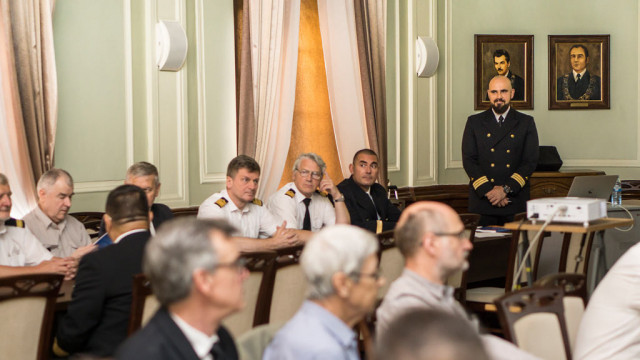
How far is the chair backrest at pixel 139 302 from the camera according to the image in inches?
116

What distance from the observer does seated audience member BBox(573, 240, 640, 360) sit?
2895 mm

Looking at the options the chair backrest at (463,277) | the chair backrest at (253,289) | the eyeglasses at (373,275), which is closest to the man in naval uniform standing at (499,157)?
the chair backrest at (463,277)

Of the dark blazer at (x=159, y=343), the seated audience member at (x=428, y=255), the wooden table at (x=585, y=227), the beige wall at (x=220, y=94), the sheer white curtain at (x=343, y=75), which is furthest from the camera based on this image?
the sheer white curtain at (x=343, y=75)

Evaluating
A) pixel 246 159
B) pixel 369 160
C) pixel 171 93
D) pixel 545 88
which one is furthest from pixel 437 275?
pixel 545 88

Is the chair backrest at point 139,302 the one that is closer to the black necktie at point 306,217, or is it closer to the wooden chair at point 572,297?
the wooden chair at point 572,297

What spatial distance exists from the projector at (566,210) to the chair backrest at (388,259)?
0.77 metres

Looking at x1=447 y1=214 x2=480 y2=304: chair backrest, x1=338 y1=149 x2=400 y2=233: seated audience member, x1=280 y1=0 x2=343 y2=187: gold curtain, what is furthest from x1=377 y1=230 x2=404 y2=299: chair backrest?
x1=280 y1=0 x2=343 y2=187: gold curtain

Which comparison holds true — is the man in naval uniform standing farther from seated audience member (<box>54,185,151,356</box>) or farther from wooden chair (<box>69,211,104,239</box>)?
seated audience member (<box>54,185,151,356</box>)

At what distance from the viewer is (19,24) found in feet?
16.6

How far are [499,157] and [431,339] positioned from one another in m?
5.83

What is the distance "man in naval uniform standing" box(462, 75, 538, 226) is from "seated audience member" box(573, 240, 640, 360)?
12.2ft

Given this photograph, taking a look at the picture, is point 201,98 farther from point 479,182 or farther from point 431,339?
point 431,339

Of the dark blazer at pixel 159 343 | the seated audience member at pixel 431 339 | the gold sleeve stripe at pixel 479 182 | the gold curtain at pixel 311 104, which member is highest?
the gold curtain at pixel 311 104

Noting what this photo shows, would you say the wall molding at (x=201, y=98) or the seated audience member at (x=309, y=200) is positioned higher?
the wall molding at (x=201, y=98)
